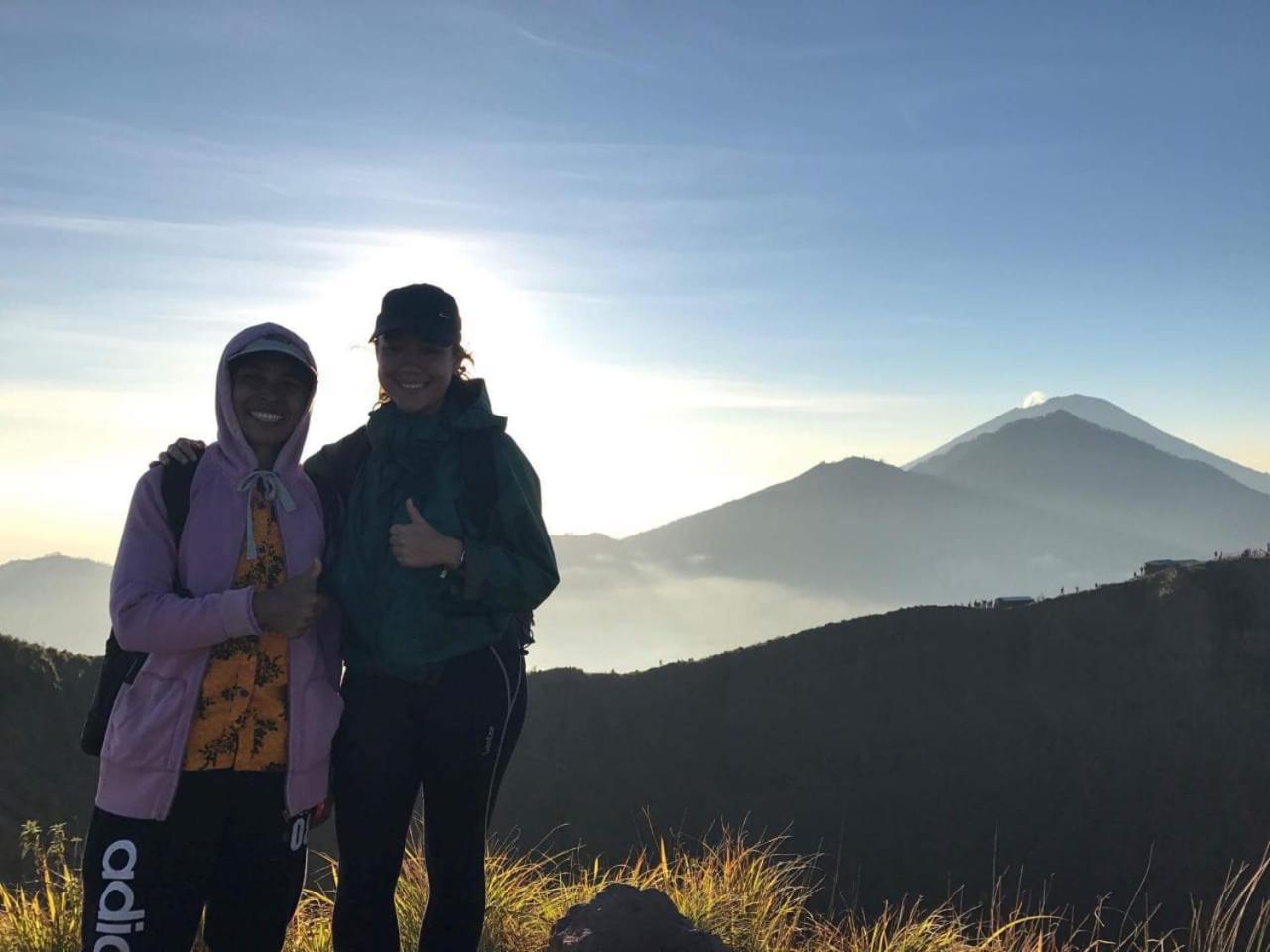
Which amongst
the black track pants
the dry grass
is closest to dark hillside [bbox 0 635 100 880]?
the dry grass

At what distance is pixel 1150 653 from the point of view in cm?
1630

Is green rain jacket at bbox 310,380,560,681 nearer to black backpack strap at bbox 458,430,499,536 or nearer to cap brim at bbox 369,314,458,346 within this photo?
black backpack strap at bbox 458,430,499,536

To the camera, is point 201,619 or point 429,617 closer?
point 201,619

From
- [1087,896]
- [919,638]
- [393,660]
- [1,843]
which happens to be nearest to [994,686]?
[919,638]

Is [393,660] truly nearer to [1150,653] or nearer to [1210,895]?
[1210,895]

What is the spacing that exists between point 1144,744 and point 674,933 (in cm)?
1448

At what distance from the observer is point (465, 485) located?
295cm

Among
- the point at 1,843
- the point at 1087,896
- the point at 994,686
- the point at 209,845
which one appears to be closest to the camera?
the point at 209,845

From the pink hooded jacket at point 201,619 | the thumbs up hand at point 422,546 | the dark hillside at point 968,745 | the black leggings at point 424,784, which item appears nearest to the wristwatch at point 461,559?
the thumbs up hand at point 422,546

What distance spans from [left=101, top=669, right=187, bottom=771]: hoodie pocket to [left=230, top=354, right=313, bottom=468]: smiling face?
25.9 inches

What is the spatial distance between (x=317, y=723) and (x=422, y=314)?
116cm

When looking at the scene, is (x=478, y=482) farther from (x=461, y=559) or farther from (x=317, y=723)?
(x=317, y=723)

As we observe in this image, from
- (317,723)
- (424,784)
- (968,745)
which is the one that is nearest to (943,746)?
(968,745)

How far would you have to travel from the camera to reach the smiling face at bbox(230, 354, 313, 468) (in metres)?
2.85
